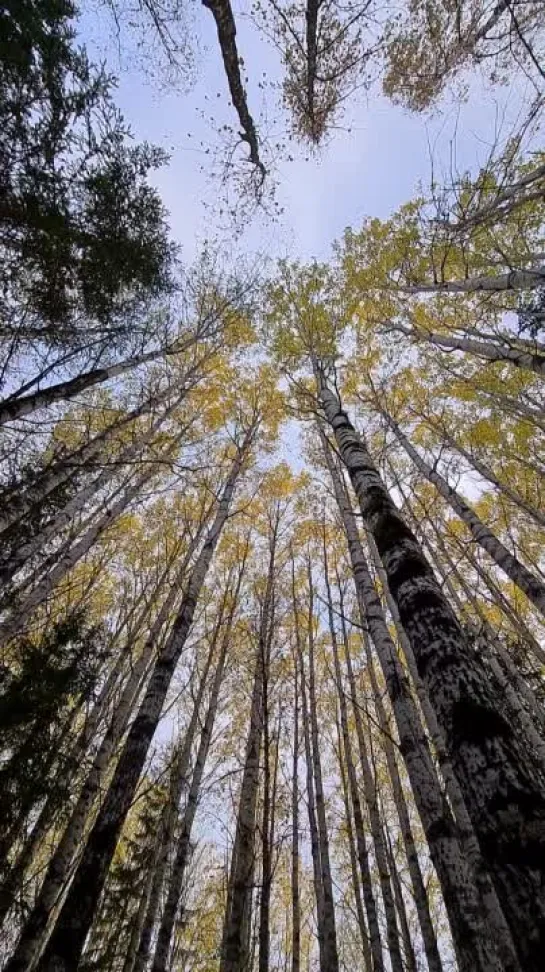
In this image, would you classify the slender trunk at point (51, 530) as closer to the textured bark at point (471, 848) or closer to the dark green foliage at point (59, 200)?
the dark green foliage at point (59, 200)

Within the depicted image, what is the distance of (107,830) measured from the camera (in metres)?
3.49

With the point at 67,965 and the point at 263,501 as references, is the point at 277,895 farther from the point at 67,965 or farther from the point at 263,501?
the point at 67,965

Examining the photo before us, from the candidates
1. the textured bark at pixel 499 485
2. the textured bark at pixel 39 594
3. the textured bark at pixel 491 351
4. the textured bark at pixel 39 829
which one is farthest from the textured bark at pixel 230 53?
the textured bark at pixel 39 829

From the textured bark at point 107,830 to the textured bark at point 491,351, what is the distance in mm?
4752

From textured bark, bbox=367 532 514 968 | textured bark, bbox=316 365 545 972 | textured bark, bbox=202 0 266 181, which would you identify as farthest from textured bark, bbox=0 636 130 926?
textured bark, bbox=202 0 266 181

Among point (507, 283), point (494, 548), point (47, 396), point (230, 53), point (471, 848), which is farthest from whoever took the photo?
point (494, 548)

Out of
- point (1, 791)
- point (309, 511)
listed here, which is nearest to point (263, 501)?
point (309, 511)

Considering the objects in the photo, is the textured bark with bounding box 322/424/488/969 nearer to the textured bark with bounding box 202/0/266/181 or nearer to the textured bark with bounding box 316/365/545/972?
the textured bark with bounding box 316/365/545/972

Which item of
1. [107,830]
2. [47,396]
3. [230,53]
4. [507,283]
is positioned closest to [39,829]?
[107,830]

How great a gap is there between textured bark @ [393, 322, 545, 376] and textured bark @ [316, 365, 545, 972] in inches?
144

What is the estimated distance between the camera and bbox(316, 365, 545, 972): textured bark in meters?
1.11

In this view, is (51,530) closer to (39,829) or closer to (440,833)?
(39,829)

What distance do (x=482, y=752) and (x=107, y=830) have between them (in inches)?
133

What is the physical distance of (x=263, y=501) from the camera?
36.6 feet
